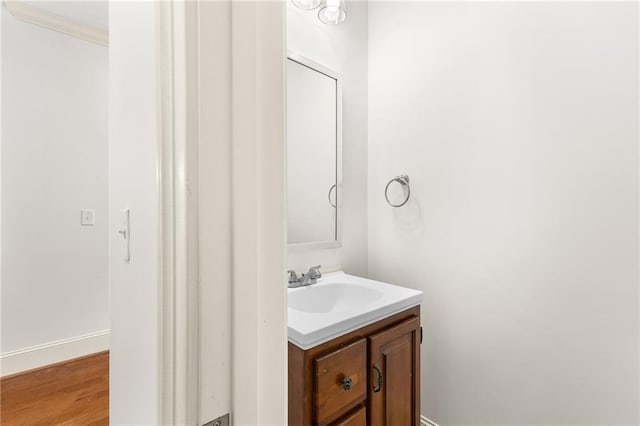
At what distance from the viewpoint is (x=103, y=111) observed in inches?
92.2

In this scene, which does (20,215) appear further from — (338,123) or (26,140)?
(338,123)

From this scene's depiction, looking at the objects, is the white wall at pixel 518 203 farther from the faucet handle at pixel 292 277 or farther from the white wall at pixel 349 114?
the faucet handle at pixel 292 277

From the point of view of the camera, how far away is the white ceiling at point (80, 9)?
1973 mm

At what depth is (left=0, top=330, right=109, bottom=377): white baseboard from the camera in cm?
198

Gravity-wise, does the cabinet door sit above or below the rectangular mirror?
below

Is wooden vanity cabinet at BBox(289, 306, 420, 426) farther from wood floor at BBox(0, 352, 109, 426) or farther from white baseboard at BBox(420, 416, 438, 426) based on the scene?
wood floor at BBox(0, 352, 109, 426)

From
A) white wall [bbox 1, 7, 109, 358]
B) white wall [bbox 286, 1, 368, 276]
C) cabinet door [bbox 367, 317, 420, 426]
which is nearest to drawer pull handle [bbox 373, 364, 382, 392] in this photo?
cabinet door [bbox 367, 317, 420, 426]

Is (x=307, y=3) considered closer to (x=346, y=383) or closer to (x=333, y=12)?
(x=333, y=12)

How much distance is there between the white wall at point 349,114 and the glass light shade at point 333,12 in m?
0.04

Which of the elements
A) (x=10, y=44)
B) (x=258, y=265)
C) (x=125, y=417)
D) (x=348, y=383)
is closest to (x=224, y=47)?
(x=258, y=265)

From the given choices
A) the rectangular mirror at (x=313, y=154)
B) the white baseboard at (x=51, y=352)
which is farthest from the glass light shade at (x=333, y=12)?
the white baseboard at (x=51, y=352)

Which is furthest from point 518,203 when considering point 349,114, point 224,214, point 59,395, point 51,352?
point 51,352

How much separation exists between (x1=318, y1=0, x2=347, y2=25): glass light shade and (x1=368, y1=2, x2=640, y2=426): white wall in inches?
11.8

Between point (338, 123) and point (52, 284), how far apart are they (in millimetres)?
2307
